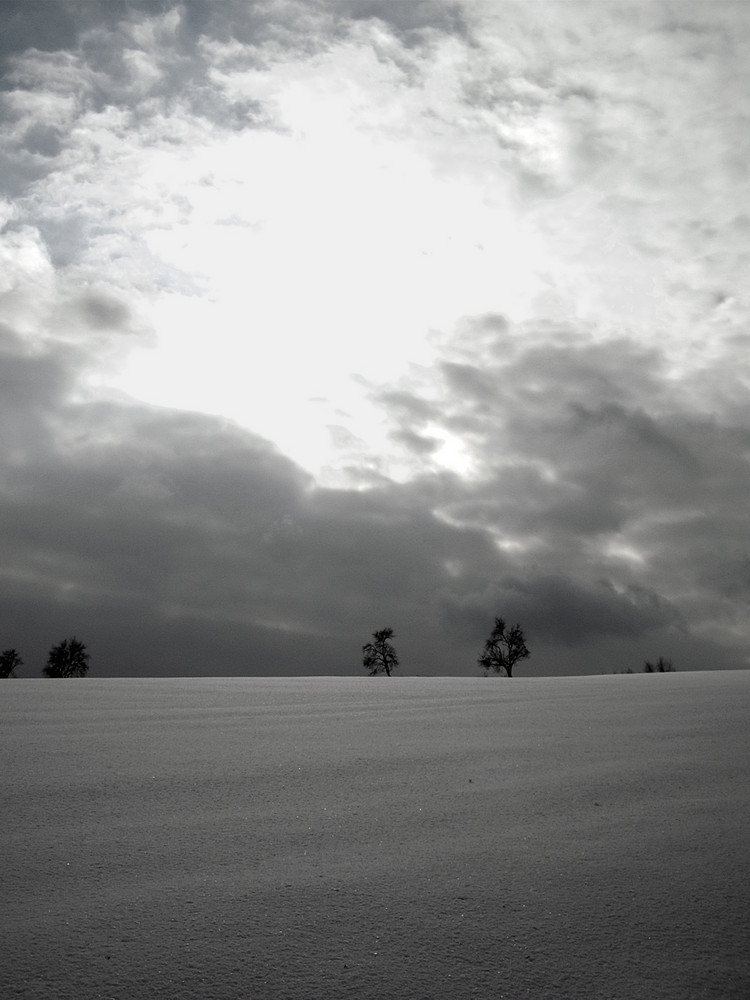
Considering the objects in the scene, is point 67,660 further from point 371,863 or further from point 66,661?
point 371,863

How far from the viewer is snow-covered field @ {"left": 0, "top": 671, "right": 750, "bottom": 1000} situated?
1326 mm

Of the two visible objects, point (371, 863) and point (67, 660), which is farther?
point (67, 660)

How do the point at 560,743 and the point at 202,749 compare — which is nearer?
the point at 202,749

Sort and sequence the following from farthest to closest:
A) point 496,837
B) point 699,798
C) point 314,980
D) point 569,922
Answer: point 699,798 → point 496,837 → point 569,922 → point 314,980

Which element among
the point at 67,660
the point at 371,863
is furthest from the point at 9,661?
the point at 371,863

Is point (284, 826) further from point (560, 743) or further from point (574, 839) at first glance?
point (560, 743)

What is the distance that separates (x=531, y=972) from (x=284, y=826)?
2.95 ft

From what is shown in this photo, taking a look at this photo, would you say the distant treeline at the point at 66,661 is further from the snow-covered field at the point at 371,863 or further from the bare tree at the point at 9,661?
the snow-covered field at the point at 371,863

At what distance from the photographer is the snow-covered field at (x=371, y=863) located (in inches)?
52.2

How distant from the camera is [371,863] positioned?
1.77 metres

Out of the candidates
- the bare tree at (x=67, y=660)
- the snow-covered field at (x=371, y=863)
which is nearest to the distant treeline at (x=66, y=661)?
the bare tree at (x=67, y=660)

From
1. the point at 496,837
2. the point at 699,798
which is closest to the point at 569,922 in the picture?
the point at 496,837

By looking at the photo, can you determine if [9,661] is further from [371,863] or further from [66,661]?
[371,863]

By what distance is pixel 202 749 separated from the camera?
294 cm
